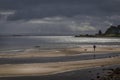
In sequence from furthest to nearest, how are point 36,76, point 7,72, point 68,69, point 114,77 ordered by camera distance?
point 68,69, point 7,72, point 36,76, point 114,77

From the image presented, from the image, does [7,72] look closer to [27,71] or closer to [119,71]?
[27,71]

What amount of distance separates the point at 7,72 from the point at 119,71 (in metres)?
13.8

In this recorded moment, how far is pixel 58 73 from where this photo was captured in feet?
119

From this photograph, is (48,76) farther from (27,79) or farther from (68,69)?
(68,69)

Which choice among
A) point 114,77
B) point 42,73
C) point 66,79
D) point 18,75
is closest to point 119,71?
point 114,77

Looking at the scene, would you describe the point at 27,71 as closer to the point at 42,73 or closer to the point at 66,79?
the point at 42,73

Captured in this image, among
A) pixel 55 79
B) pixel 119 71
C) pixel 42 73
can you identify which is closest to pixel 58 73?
pixel 42 73

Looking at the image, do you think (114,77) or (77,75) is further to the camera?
(77,75)

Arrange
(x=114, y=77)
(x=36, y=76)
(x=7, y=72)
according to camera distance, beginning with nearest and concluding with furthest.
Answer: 1. (x=114, y=77)
2. (x=36, y=76)
3. (x=7, y=72)

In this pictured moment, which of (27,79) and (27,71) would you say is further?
(27,71)

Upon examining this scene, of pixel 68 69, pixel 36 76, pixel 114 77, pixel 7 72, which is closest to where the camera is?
pixel 114 77

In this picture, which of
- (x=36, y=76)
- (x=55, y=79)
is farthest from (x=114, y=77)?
(x=36, y=76)

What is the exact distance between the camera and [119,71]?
3456cm

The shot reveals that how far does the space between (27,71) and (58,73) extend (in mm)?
4246
